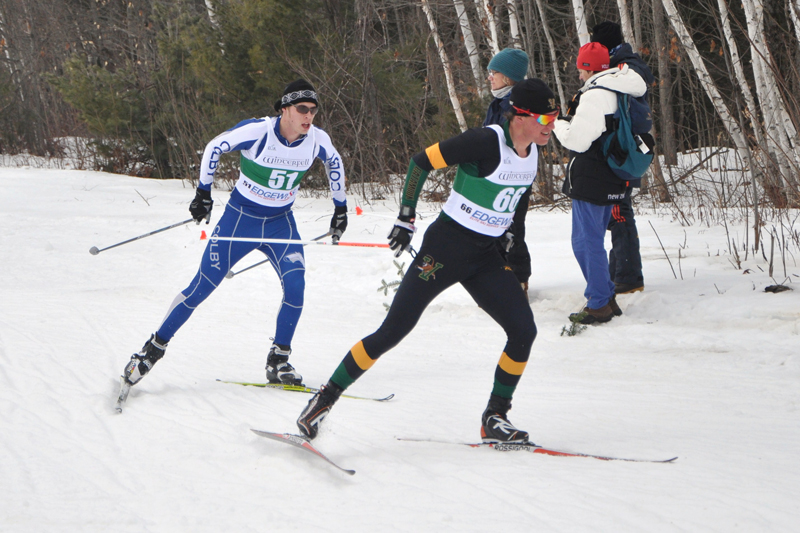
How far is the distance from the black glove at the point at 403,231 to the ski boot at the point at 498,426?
0.94 metres

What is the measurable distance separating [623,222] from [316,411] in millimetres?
3610

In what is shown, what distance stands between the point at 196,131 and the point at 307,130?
1051 cm

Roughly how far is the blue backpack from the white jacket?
0.21 ft

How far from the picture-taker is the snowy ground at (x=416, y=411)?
283 cm

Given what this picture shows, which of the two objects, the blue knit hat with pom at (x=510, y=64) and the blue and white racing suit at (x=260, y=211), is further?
the blue knit hat with pom at (x=510, y=64)

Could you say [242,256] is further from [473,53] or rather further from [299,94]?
[473,53]

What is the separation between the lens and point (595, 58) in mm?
5367

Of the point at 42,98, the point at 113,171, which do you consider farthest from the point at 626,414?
the point at 42,98

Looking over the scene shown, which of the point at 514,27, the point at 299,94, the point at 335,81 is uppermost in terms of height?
the point at 514,27

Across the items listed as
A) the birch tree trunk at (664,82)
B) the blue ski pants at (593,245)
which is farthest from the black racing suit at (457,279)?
the birch tree trunk at (664,82)

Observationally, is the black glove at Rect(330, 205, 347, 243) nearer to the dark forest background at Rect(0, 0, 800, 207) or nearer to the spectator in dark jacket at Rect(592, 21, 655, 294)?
the spectator in dark jacket at Rect(592, 21, 655, 294)

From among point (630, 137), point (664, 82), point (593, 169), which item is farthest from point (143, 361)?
point (664, 82)

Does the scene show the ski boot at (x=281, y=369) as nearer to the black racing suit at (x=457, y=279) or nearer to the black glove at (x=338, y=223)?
the black glove at (x=338, y=223)

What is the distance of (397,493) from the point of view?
117 inches
